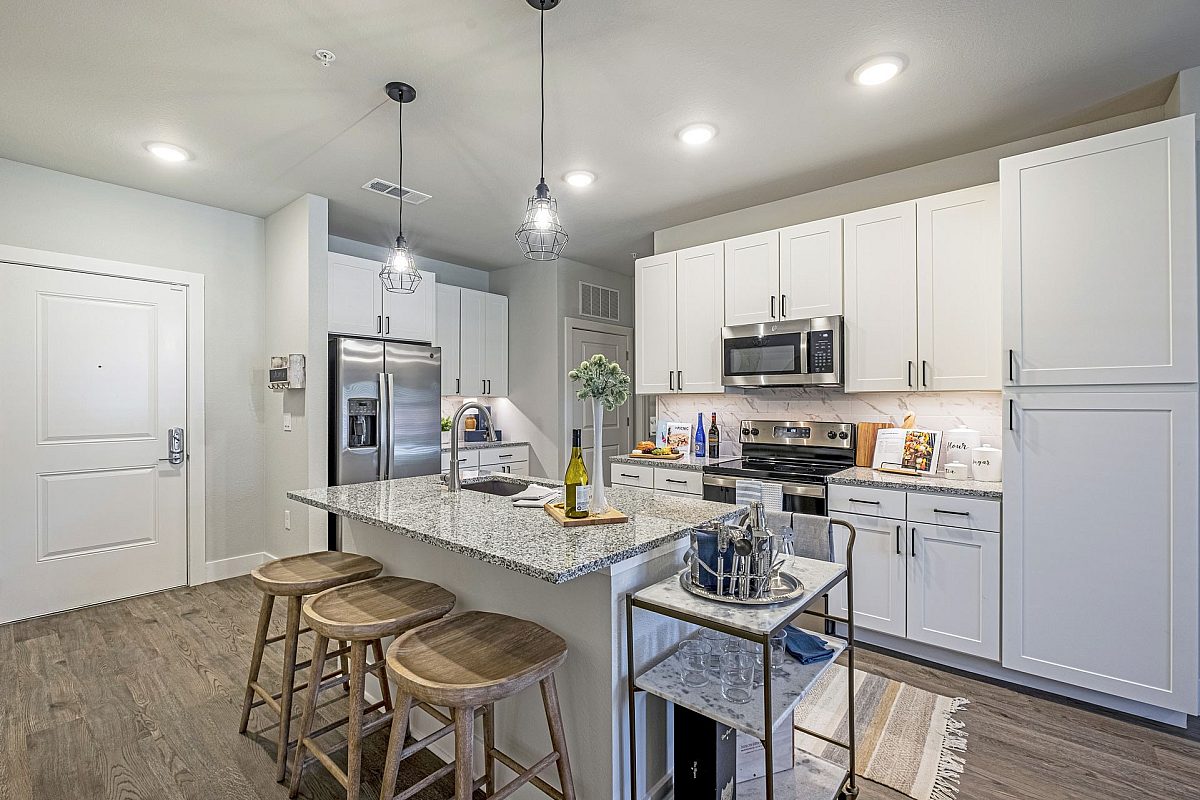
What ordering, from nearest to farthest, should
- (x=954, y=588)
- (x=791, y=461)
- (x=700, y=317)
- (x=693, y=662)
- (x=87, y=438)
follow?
(x=693, y=662) → (x=954, y=588) → (x=87, y=438) → (x=791, y=461) → (x=700, y=317)

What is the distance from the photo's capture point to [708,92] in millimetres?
2520

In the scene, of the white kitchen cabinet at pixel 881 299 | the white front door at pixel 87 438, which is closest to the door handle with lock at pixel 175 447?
the white front door at pixel 87 438

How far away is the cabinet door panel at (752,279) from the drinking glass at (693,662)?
2.45 meters

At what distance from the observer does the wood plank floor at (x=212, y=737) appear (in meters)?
1.89

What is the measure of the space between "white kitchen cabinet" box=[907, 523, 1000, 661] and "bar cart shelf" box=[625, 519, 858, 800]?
1156mm

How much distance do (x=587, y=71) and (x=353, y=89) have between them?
1.06 metres

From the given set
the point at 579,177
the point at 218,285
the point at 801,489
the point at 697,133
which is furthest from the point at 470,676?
the point at 218,285

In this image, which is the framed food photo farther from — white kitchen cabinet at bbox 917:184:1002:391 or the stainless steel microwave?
the stainless steel microwave

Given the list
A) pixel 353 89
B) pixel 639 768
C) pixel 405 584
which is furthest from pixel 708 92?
pixel 639 768

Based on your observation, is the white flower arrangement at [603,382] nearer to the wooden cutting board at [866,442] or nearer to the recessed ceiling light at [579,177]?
the recessed ceiling light at [579,177]

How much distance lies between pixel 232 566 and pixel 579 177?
3.72 meters

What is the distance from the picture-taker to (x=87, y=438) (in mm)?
3561

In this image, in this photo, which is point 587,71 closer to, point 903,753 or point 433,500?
point 433,500

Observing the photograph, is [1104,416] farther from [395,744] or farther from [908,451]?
[395,744]
